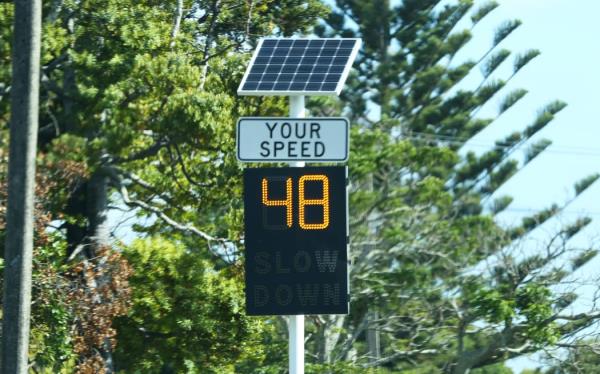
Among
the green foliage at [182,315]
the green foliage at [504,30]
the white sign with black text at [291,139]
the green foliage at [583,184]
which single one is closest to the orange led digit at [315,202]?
the white sign with black text at [291,139]

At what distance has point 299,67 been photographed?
1111cm

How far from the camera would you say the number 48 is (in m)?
9.55

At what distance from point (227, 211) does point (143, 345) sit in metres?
2.22

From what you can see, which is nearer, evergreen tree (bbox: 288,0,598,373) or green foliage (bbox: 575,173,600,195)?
evergreen tree (bbox: 288,0,598,373)

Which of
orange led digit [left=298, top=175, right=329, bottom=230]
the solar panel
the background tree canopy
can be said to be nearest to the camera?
orange led digit [left=298, top=175, right=329, bottom=230]

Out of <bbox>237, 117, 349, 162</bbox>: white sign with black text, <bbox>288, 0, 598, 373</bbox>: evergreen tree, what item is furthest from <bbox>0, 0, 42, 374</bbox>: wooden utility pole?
<bbox>288, 0, 598, 373</bbox>: evergreen tree

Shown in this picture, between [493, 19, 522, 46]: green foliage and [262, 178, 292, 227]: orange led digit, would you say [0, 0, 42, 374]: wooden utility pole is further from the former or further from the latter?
[493, 19, 522, 46]: green foliage

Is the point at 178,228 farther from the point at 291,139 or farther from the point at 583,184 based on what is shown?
the point at 583,184

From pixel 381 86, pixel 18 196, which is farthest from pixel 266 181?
pixel 381 86

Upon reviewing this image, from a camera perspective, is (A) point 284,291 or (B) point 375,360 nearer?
(A) point 284,291

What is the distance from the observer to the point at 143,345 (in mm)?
19391

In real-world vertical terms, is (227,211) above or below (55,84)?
below

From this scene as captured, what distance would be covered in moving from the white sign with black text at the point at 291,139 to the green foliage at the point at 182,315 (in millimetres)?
8649

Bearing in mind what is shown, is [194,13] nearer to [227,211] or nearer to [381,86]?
[227,211]
